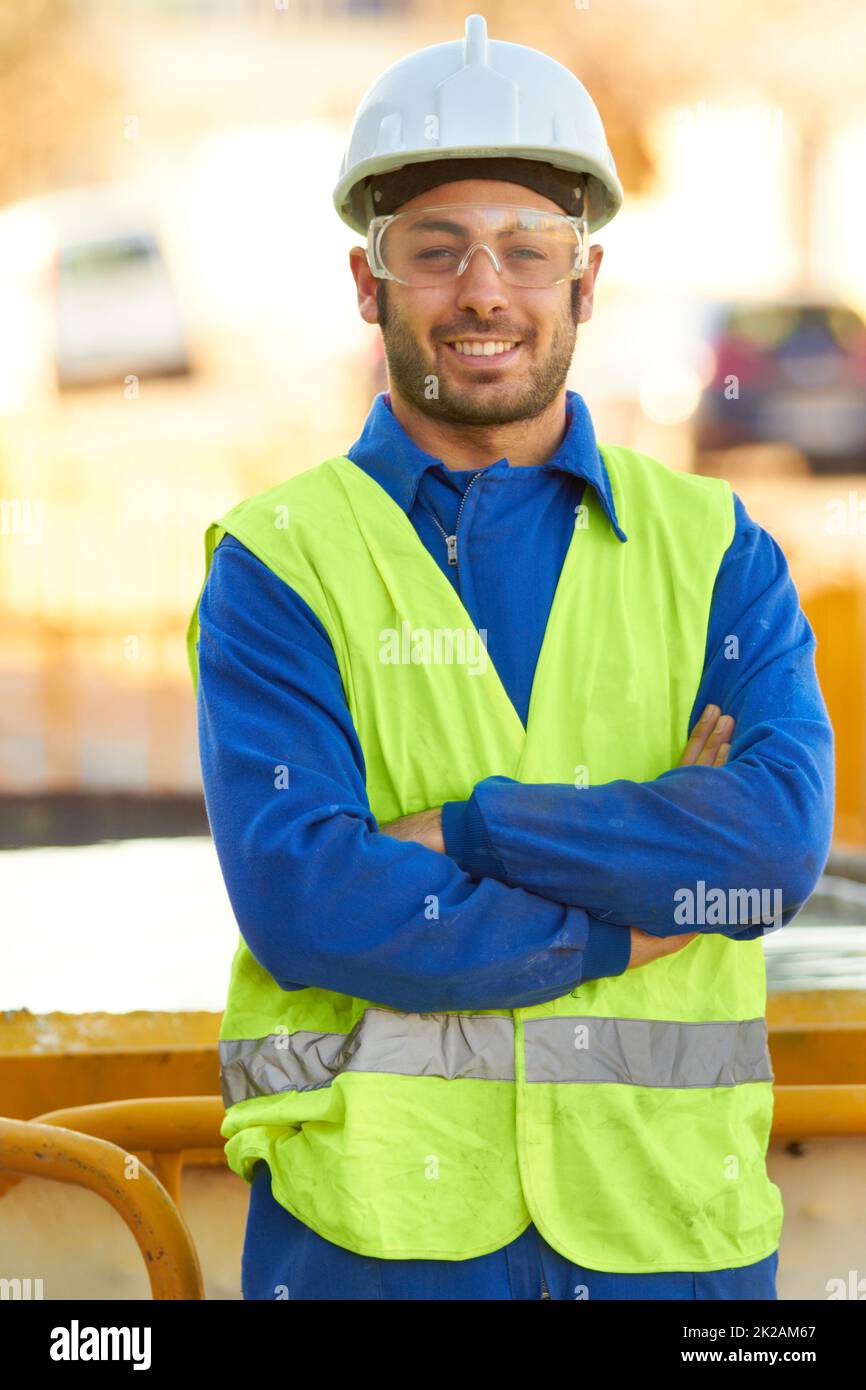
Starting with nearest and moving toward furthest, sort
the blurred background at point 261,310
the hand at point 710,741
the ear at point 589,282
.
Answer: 1. the hand at point 710,741
2. the ear at point 589,282
3. the blurred background at point 261,310

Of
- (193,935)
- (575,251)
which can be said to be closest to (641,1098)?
(575,251)

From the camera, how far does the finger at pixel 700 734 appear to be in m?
2.32

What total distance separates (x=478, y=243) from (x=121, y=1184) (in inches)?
52.4

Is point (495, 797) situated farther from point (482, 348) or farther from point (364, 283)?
point (364, 283)

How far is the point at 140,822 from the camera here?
11.3m

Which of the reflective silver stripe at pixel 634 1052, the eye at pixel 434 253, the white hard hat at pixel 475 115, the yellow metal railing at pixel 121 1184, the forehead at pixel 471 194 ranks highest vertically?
the white hard hat at pixel 475 115

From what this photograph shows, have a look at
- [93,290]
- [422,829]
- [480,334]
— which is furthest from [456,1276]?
[93,290]

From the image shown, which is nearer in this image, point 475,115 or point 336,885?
point 336,885

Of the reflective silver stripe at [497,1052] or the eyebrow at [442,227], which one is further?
the eyebrow at [442,227]

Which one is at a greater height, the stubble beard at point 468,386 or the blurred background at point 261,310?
the blurred background at point 261,310

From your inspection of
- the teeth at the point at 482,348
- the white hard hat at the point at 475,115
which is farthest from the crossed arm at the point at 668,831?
the white hard hat at the point at 475,115

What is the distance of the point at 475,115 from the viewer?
8.04 ft

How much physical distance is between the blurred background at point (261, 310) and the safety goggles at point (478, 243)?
26.5 ft

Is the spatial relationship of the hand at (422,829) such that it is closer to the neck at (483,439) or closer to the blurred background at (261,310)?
the neck at (483,439)
